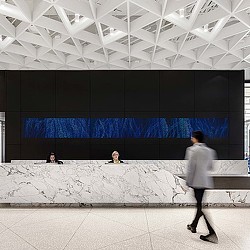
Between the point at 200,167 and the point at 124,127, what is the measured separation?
700 centimetres

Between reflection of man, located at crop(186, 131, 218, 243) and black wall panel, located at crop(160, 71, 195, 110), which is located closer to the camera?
reflection of man, located at crop(186, 131, 218, 243)

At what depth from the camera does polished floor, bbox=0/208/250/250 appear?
12.4 ft

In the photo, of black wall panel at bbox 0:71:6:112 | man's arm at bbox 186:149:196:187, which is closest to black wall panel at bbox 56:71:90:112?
black wall panel at bbox 0:71:6:112

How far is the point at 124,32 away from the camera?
725cm

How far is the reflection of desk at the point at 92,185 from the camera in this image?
5953 millimetres

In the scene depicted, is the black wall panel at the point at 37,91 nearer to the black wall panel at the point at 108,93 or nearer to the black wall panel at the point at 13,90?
the black wall panel at the point at 13,90

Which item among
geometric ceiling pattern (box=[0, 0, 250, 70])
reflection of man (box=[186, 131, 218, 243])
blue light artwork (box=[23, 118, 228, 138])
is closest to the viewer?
reflection of man (box=[186, 131, 218, 243])

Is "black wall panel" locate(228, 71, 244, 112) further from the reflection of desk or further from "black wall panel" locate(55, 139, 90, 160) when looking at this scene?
"black wall panel" locate(55, 139, 90, 160)

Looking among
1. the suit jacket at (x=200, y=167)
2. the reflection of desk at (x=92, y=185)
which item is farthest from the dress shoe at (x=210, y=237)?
the reflection of desk at (x=92, y=185)

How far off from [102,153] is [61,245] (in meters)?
7.07

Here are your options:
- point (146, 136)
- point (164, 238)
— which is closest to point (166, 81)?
point (146, 136)

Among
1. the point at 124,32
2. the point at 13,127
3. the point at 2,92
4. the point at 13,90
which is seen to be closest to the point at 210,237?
the point at 124,32

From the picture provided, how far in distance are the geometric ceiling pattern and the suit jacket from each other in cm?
363

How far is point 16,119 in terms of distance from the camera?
10930mm
